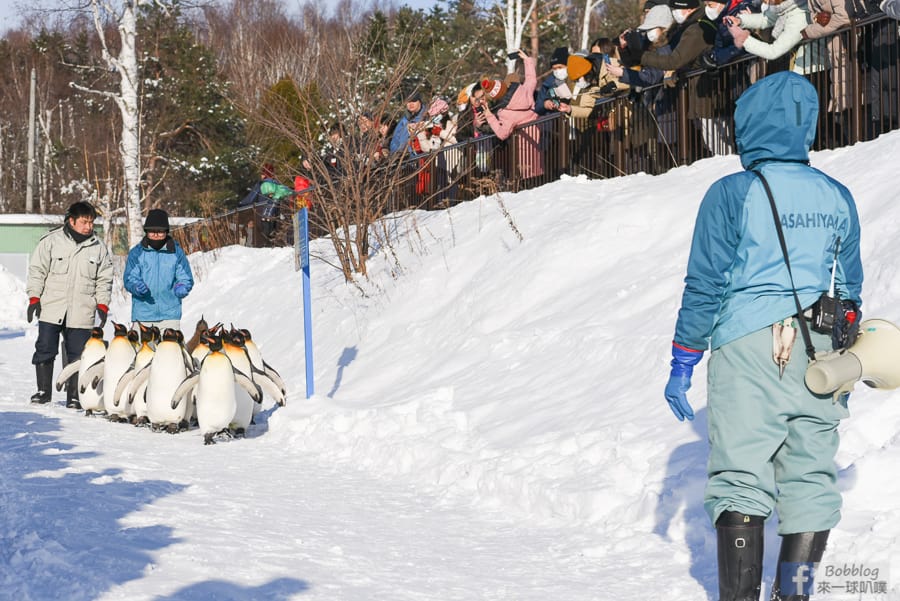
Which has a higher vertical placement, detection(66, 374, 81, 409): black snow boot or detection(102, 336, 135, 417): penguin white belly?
detection(102, 336, 135, 417): penguin white belly

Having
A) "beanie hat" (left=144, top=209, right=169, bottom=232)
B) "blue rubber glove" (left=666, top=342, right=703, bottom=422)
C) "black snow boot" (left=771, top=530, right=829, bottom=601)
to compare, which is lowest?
"black snow boot" (left=771, top=530, right=829, bottom=601)

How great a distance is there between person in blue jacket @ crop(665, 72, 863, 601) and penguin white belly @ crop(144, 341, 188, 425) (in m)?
5.76

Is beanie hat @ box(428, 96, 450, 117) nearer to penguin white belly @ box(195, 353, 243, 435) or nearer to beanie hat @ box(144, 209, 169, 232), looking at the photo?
beanie hat @ box(144, 209, 169, 232)

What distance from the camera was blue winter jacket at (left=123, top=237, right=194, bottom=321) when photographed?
33.0ft

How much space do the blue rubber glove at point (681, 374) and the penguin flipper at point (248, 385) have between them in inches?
198

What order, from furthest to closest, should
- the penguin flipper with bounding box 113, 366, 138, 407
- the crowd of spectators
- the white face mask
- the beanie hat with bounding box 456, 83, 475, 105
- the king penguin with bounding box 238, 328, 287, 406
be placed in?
the beanie hat with bounding box 456, 83, 475, 105 → the white face mask → the crowd of spectators → the penguin flipper with bounding box 113, 366, 138, 407 → the king penguin with bounding box 238, 328, 287, 406

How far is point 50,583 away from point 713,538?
2.63 metres

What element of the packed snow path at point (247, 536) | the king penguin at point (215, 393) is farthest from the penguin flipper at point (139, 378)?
the packed snow path at point (247, 536)

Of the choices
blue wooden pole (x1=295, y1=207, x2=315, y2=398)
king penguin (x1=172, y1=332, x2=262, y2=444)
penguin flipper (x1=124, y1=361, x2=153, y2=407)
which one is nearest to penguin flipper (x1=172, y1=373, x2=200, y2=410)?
king penguin (x1=172, y1=332, x2=262, y2=444)

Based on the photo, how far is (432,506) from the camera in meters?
6.09

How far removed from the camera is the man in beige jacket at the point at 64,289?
10.6m

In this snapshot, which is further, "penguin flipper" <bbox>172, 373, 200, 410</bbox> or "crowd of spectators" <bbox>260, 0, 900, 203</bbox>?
"crowd of spectators" <bbox>260, 0, 900, 203</bbox>

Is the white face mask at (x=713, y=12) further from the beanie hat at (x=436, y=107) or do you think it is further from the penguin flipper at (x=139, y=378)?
the penguin flipper at (x=139, y=378)

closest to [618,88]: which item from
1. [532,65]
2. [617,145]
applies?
[617,145]
